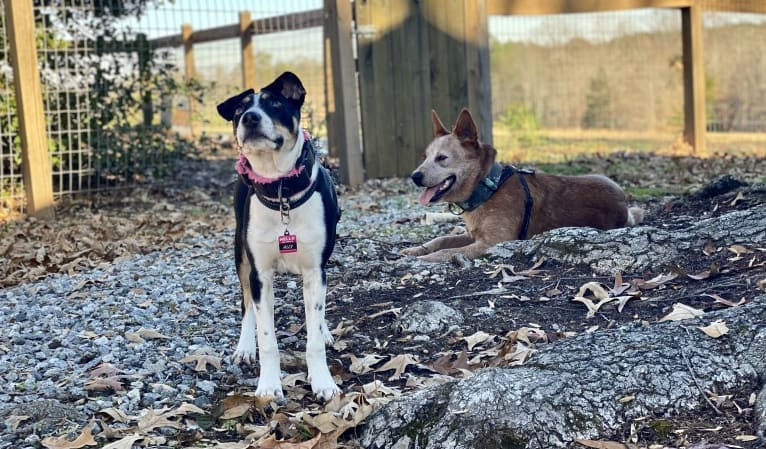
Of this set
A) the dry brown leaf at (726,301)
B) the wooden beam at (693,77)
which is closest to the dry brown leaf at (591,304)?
the dry brown leaf at (726,301)

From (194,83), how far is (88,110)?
1465mm

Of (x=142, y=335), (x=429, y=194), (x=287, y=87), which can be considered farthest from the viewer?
(x=429, y=194)

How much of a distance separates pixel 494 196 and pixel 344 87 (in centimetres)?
453

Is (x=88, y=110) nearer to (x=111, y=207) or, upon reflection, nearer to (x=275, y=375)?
(x=111, y=207)

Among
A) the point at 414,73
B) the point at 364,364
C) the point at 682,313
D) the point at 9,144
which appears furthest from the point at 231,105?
the point at 414,73

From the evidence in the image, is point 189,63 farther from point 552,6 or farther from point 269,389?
point 269,389

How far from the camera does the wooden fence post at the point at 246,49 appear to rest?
38.7ft

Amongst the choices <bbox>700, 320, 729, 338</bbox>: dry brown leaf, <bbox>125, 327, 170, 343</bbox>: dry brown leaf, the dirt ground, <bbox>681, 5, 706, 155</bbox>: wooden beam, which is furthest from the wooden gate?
<bbox>700, 320, 729, 338</bbox>: dry brown leaf

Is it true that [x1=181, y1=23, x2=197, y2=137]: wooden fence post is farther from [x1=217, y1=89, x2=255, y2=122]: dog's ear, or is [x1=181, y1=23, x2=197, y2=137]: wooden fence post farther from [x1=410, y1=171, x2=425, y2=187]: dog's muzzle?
[x1=217, y1=89, x2=255, y2=122]: dog's ear

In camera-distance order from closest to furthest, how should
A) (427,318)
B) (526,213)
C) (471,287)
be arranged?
(427,318) < (471,287) < (526,213)

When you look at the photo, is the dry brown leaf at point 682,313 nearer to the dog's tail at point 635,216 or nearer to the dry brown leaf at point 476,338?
the dry brown leaf at point 476,338

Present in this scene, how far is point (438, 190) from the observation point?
6250mm

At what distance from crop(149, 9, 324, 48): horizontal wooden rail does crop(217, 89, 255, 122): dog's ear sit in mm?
7448

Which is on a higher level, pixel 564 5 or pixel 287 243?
pixel 564 5
